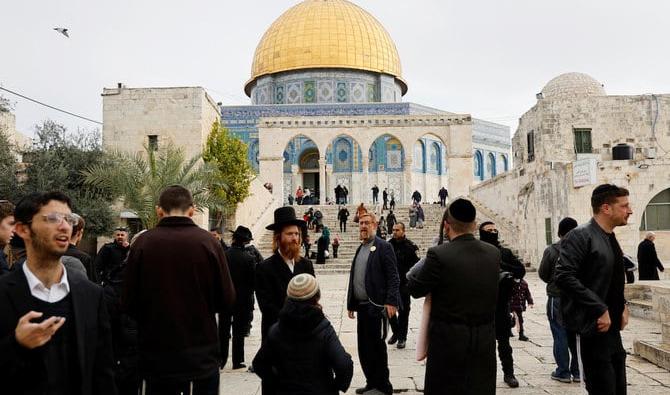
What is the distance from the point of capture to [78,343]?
6.67 feet

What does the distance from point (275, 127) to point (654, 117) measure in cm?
1705

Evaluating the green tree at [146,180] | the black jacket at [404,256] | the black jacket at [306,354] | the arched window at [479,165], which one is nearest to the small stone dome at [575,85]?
the green tree at [146,180]

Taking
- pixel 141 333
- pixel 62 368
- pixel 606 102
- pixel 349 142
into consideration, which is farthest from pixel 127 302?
pixel 349 142

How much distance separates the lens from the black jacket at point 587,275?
3.21 meters

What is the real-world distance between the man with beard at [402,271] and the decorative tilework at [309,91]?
1194 inches

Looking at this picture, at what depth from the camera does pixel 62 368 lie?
2.03 m

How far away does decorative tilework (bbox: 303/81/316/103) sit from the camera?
36.5 m

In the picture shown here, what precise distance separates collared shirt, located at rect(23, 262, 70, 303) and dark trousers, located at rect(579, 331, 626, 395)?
2.74m

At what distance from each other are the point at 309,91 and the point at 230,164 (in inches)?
740

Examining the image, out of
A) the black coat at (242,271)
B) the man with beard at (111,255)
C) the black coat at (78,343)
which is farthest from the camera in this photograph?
the black coat at (242,271)

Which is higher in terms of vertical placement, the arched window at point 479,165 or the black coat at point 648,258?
the arched window at point 479,165

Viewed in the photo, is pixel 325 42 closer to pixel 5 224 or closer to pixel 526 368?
pixel 526 368

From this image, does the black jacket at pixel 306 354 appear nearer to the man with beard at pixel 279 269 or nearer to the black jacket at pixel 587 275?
the man with beard at pixel 279 269

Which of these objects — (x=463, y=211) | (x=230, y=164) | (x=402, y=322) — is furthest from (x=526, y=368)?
(x=230, y=164)
